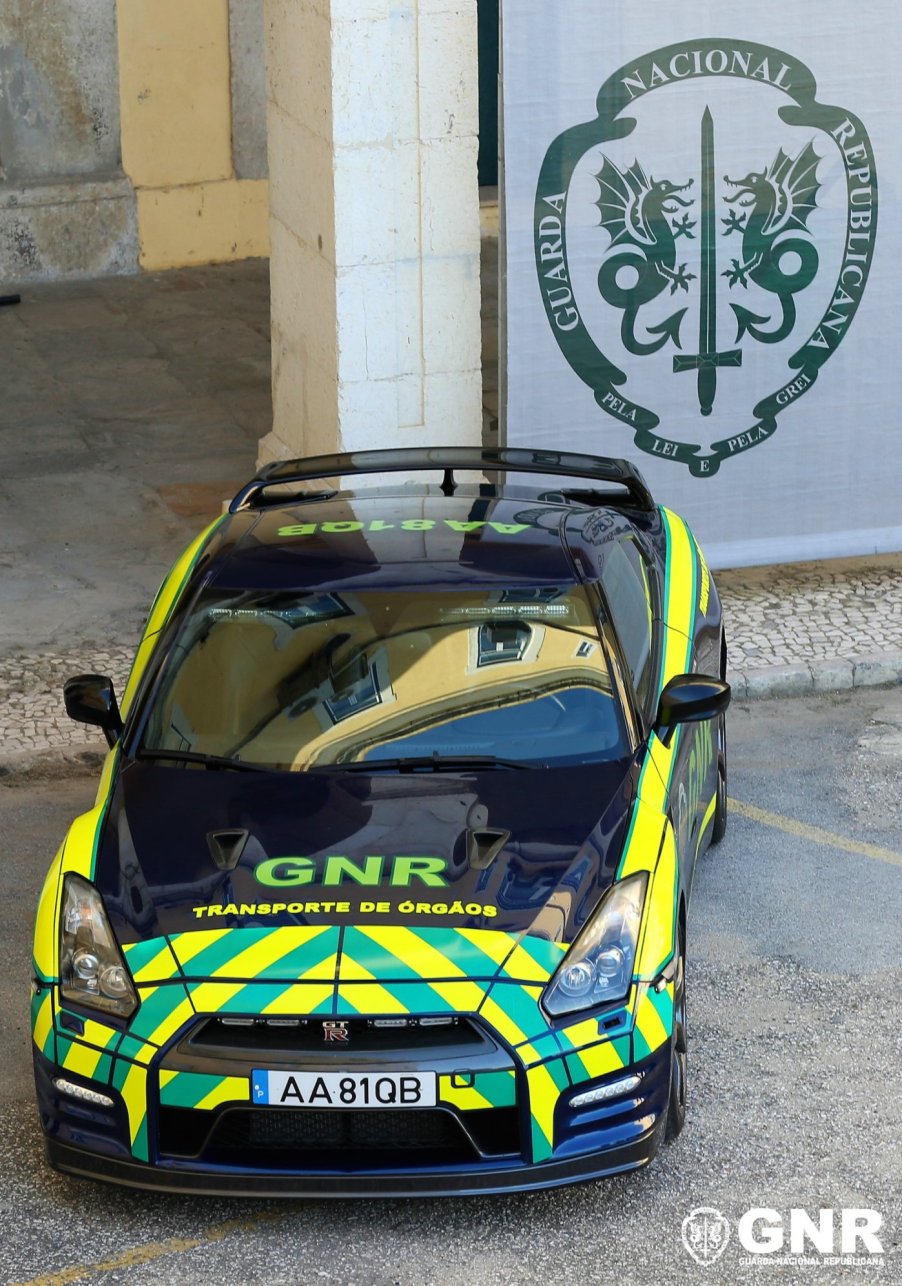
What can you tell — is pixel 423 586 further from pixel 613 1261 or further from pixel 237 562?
pixel 613 1261

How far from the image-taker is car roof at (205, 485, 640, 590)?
5.90 m

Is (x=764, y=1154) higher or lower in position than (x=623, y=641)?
lower

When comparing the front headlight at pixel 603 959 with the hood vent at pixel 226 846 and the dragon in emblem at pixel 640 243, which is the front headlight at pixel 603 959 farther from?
the dragon in emblem at pixel 640 243

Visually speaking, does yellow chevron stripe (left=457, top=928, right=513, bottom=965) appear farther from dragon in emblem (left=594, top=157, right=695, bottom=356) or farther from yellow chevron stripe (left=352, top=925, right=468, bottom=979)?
dragon in emblem (left=594, top=157, right=695, bottom=356)

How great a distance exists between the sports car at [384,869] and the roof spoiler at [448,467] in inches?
9.9

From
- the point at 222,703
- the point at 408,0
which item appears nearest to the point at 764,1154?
the point at 222,703

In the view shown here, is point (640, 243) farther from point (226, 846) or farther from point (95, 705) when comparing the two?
point (226, 846)

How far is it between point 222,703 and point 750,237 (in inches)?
178

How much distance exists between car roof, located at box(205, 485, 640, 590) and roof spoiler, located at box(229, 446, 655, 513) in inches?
4.8

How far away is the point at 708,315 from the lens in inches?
360

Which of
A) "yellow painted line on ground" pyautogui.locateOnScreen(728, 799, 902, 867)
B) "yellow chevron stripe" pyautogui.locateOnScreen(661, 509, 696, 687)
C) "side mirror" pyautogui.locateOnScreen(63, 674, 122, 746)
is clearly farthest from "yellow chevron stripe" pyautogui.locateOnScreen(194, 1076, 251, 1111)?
"yellow painted line on ground" pyautogui.locateOnScreen(728, 799, 902, 867)

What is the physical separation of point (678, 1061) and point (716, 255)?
495cm

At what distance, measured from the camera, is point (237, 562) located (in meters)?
6.02

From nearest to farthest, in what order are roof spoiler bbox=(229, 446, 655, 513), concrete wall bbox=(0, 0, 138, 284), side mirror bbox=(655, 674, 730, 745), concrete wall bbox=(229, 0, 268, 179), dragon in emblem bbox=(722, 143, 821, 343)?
1. side mirror bbox=(655, 674, 730, 745)
2. roof spoiler bbox=(229, 446, 655, 513)
3. dragon in emblem bbox=(722, 143, 821, 343)
4. concrete wall bbox=(0, 0, 138, 284)
5. concrete wall bbox=(229, 0, 268, 179)
